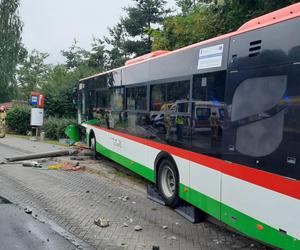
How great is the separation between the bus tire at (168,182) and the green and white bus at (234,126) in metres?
0.02

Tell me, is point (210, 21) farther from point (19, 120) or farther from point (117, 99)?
point (19, 120)

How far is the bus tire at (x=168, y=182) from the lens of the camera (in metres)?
8.11

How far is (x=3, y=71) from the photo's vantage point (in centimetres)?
5203

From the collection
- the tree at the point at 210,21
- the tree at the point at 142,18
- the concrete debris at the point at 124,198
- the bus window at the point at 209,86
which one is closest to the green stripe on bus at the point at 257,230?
the bus window at the point at 209,86

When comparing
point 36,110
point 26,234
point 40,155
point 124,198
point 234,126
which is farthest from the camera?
point 36,110

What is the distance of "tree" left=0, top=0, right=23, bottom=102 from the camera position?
51.6 metres

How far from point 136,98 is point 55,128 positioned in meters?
15.7

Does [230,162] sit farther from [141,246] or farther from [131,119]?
[131,119]

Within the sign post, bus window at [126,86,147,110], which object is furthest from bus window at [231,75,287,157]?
the sign post

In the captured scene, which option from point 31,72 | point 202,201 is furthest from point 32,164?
point 31,72

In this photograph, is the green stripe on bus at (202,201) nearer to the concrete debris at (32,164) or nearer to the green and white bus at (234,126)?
the green and white bus at (234,126)

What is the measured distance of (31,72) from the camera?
219 ft

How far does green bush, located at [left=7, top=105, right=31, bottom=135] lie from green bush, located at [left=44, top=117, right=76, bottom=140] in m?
3.09

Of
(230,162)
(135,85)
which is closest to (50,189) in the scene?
(135,85)
